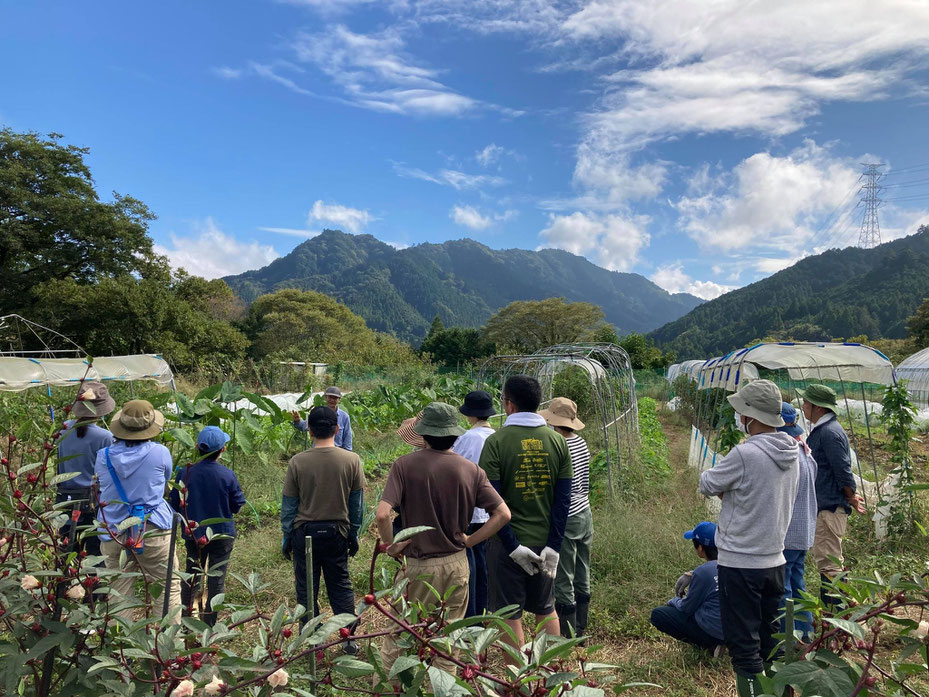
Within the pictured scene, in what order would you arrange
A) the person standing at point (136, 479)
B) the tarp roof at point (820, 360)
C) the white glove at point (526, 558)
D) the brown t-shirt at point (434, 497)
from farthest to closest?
the tarp roof at point (820, 360) → the person standing at point (136, 479) → the white glove at point (526, 558) → the brown t-shirt at point (434, 497)

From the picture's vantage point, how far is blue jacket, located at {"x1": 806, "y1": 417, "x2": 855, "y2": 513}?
3.61 m

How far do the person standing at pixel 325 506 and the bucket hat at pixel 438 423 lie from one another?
0.76m

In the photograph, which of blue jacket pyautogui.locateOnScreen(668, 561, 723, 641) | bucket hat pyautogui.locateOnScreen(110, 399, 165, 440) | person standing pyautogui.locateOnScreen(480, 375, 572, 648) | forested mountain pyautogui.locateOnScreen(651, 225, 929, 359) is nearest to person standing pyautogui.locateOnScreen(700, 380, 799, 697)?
blue jacket pyautogui.locateOnScreen(668, 561, 723, 641)

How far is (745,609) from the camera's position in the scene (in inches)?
104

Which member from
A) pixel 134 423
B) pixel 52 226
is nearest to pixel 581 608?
pixel 134 423

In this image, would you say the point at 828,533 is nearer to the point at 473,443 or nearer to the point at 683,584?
the point at 683,584

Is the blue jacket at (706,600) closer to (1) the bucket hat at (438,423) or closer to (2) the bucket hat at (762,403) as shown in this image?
(2) the bucket hat at (762,403)

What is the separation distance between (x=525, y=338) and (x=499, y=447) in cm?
4235

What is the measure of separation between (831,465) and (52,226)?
28766 millimetres

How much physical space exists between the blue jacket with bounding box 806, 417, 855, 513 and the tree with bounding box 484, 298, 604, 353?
39.7m

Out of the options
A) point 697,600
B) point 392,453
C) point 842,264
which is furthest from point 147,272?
point 842,264

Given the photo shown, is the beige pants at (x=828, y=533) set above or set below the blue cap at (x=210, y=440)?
below

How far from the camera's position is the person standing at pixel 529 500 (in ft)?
9.62

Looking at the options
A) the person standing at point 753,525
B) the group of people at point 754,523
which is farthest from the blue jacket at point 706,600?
the person standing at point 753,525
